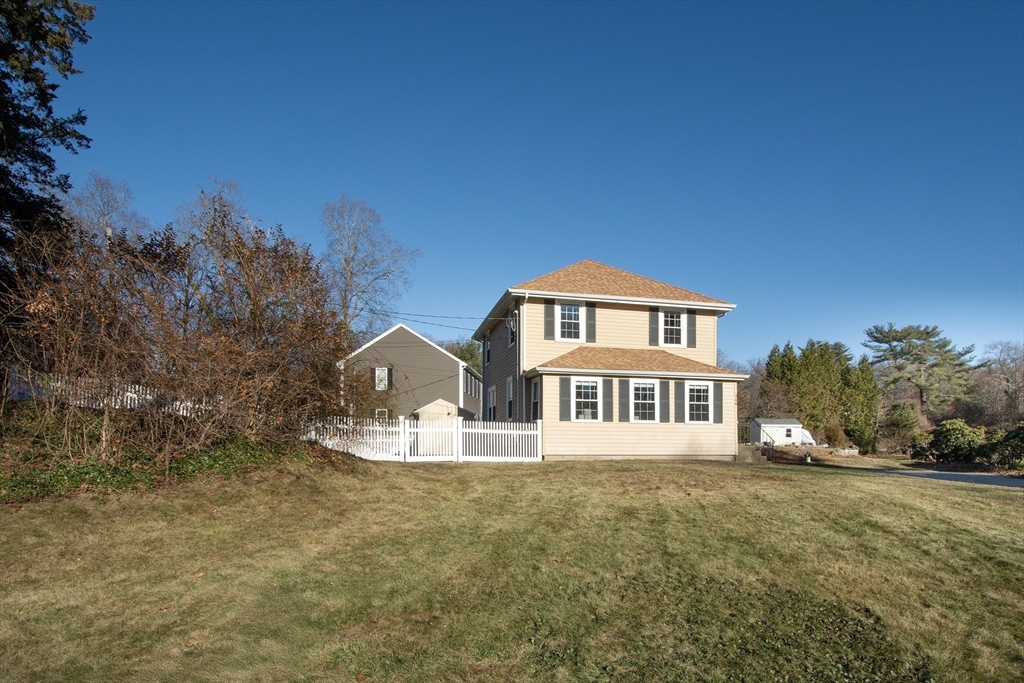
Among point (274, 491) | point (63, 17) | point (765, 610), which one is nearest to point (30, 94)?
point (63, 17)

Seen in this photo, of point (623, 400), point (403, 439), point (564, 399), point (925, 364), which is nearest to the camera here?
point (403, 439)

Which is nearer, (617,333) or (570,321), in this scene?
(570,321)

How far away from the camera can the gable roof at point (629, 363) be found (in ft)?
66.6

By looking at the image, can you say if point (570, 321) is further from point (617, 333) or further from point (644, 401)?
point (644, 401)

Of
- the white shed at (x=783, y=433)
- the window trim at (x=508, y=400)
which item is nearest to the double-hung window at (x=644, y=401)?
the window trim at (x=508, y=400)

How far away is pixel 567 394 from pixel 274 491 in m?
11.0

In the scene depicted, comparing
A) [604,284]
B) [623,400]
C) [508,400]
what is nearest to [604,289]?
[604,284]

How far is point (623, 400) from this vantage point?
2081cm

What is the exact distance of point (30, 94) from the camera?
14.4m

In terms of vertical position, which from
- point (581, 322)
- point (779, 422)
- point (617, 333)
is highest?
point (581, 322)

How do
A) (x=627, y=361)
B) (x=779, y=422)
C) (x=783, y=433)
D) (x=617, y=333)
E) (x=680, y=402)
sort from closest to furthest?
(x=627, y=361) → (x=680, y=402) → (x=617, y=333) → (x=783, y=433) → (x=779, y=422)

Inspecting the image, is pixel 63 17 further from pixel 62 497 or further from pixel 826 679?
pixel 826 679

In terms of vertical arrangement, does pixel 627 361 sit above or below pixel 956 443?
above

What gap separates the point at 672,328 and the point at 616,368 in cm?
359
